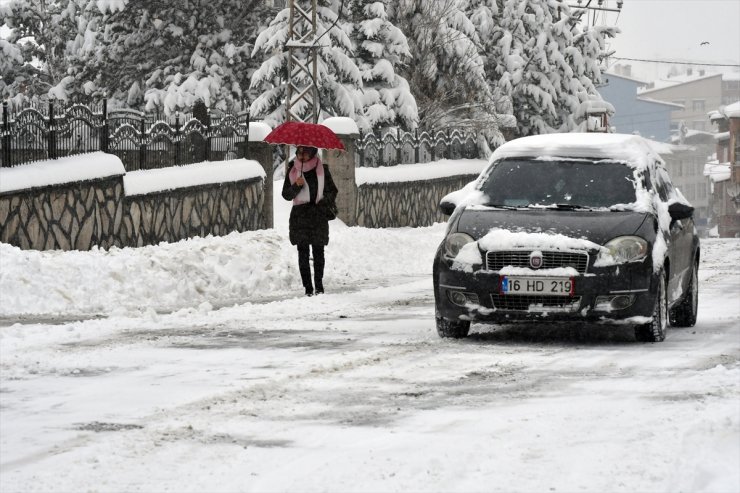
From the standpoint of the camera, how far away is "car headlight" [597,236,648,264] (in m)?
11.0

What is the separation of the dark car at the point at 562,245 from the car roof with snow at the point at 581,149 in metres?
0.01

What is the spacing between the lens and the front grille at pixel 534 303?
35.8ft

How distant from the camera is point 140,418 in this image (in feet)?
24.6

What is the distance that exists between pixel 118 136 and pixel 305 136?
484 cm

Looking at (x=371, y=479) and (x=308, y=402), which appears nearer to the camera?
(x=371, y=479)

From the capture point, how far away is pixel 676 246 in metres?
12.3

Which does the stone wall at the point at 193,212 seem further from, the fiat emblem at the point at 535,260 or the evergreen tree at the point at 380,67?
the evergreen tree at the point at 380,67

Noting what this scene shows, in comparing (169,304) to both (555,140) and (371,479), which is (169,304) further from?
(371,479)

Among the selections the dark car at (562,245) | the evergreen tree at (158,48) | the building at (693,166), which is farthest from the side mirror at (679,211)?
the building at (693,166)

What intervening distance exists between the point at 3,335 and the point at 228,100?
28486mm

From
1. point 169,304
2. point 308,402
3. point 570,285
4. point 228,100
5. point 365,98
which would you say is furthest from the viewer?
point 228,100

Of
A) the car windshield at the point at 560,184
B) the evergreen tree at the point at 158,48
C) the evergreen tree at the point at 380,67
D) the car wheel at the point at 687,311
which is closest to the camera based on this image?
the car windshield at the point at 560,184

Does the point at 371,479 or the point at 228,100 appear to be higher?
the point at 228,100

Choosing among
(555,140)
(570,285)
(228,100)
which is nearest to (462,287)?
(570,285)
